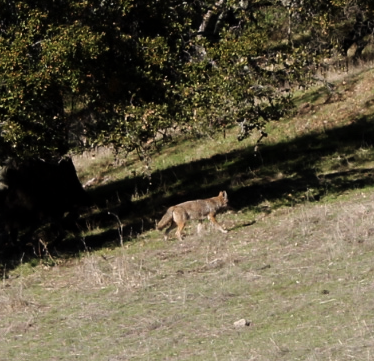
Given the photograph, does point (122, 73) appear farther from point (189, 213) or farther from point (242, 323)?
point (242, 323)

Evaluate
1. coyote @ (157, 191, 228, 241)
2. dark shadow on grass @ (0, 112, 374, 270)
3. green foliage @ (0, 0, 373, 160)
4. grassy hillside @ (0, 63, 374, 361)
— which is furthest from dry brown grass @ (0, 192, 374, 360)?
dark shadow on grass @ (0, 112, 374, 270)

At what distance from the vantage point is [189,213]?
55.8 feet

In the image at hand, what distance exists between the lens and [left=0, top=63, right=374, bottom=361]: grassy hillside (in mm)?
10188

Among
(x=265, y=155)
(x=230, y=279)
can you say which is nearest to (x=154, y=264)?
(x=230, y=279)

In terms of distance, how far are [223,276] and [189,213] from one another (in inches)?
154

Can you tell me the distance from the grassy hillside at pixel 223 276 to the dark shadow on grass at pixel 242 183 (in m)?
0.07

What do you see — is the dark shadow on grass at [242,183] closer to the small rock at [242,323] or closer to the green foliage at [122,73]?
the green foliage at [122,73]

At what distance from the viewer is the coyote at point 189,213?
55.3 ft

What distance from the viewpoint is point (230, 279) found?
1303cm

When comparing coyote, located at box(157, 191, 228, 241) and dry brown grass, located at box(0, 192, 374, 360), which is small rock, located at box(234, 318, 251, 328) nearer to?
dry brown grass, located at box(0, 192, 374, 360)

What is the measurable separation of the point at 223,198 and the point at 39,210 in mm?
5365

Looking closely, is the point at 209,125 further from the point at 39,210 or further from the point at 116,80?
the point at 39,210

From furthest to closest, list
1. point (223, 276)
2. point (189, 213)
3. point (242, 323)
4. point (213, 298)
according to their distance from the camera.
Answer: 1. point (189, 213)
2. point (223, 276)
3. point (213, 298)
4. point (242, 323)

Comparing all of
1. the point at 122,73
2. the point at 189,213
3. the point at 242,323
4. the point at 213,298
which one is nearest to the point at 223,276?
the point at 213,298
